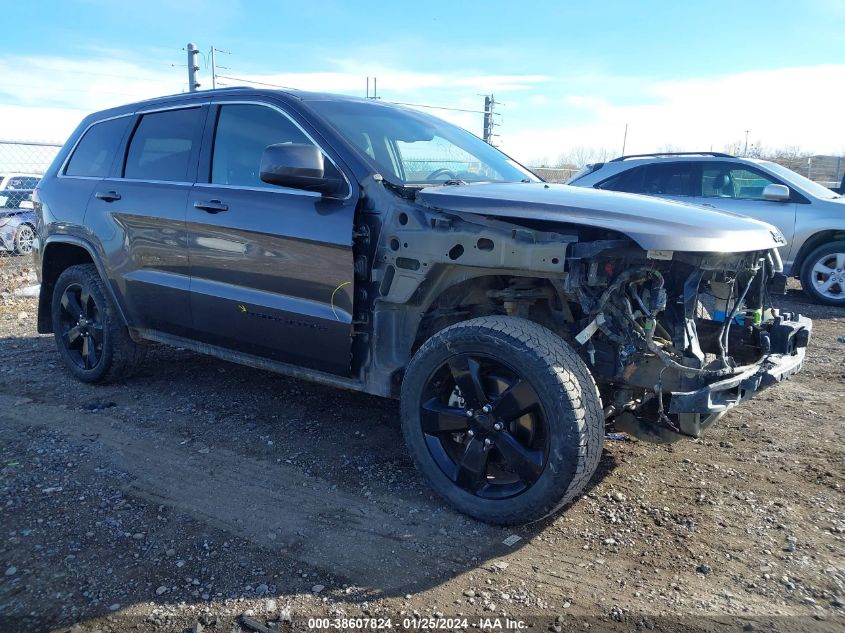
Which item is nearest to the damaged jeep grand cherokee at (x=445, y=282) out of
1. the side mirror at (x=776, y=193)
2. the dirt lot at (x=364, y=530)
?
the dirt lot at (x=364, y=530)

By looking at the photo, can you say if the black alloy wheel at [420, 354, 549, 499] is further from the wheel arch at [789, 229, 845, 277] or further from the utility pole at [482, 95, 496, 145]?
the utility pole at [482, 95, 496, 145]

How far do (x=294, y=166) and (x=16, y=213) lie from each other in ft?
35.6

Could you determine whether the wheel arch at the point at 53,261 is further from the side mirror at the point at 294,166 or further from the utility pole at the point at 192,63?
the utility pole at the point at 192,63

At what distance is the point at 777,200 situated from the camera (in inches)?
310

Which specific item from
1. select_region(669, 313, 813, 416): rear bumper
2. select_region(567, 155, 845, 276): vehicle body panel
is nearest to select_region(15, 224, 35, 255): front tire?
select_region(567, 155, 845, 276): vehicle body panel

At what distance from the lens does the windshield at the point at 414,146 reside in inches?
145

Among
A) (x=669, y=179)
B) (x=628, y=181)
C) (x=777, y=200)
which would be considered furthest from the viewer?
(x=628, y=181)

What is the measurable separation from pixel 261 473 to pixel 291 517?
0.54 metres

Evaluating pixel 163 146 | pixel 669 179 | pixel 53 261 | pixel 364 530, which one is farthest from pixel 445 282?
pixel 669 179

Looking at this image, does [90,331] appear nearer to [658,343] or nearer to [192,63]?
[658,343]

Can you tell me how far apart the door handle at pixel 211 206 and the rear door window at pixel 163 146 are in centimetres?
31

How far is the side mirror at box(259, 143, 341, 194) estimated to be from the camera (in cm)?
330

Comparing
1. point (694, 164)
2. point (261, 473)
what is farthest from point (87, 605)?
point (694, 164)

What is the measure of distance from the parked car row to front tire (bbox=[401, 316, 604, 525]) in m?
10.9
